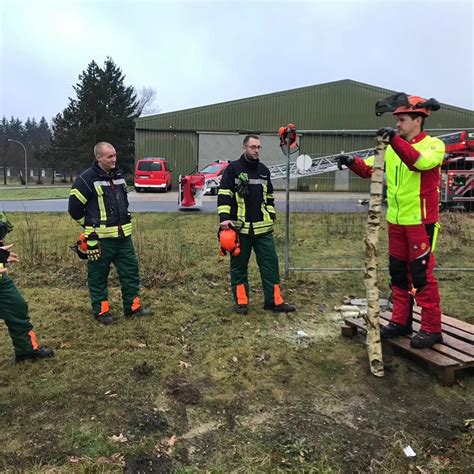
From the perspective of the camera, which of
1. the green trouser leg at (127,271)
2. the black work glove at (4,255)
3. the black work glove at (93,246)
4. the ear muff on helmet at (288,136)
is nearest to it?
the black work glove at (4,255)

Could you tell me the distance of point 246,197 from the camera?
5227mm

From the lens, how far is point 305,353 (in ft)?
14.1

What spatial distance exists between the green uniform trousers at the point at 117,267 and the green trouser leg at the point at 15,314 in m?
1.13

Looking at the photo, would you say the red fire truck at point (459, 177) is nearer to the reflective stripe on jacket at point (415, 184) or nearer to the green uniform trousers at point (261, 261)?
the green uniform trousers at point (261, 261)

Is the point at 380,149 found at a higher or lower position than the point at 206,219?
higher

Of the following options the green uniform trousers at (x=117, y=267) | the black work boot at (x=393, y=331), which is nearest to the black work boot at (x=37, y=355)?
the green uniform trousers at (x=117, y=267)

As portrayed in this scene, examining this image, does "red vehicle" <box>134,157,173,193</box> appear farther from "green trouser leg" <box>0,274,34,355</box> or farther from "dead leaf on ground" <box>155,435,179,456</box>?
"dead leaf on ground" <box>155,435,179,456</box>

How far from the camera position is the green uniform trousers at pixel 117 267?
16.5 feet

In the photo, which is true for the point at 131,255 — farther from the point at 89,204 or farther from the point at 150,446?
the point at 150,446

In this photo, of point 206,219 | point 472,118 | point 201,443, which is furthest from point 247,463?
point 472,118

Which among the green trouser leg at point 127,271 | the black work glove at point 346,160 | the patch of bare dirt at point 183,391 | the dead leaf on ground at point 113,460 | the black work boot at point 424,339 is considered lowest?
the dead leaf on ground at point 113,460

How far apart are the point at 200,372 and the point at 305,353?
3.39 ft

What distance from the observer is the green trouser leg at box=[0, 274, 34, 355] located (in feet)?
12.4

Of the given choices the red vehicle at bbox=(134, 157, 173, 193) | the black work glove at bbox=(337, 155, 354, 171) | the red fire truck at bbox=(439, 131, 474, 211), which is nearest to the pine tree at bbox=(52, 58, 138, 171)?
the red vehicle at bbox=(134, 157, 173, 193)
